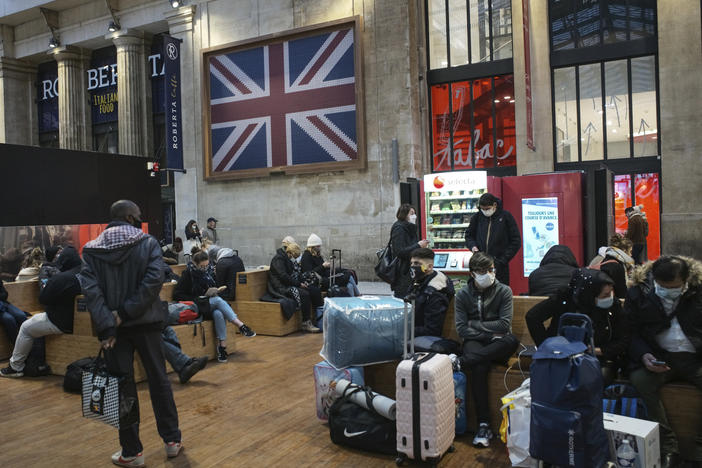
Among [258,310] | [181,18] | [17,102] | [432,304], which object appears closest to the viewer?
[432,304]

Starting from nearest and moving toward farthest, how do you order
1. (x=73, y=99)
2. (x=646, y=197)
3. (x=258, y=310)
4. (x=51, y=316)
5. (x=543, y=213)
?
(x=51, y=316)
(x=258, y=310)
(x=543, y=213)
(x=646, y=197)
(x=73, y=99)

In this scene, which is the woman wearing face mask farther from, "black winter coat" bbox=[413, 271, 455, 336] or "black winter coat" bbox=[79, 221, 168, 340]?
"black winter coat" bbox=[79, 221, 168, 340]

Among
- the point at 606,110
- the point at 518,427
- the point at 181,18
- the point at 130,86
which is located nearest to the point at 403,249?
the point at 518,427

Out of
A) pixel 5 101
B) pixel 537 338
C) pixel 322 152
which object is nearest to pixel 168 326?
pixel 537 338

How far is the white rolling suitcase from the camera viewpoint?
12.5 ft

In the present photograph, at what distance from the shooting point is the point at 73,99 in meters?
22.5

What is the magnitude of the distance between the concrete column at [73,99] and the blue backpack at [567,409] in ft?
75.5

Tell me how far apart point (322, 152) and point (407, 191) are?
512 centimetres

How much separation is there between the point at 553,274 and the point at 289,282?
4388 mm

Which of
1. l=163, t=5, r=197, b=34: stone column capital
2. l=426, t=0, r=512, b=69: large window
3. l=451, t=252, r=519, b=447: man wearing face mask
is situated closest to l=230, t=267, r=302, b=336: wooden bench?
l=451, t=252, r=519, b=447: man wearing face mask

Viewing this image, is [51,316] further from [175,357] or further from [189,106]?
[189,106]

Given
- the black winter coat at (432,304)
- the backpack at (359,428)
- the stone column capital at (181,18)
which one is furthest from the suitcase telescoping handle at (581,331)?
the stone column capital at (181,18)

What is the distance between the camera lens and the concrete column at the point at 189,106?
17.8m

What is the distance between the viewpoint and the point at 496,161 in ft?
49.7
